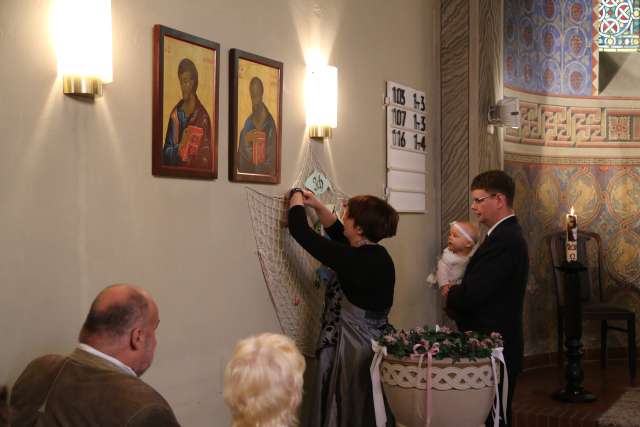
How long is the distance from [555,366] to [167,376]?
15.2 feet

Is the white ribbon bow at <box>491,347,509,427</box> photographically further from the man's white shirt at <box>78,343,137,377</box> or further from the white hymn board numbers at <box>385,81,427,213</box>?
the man's white shirt at <box>78,343,137,377</box>

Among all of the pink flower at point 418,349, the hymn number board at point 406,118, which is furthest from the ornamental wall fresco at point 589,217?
the pink flower at point 418,349

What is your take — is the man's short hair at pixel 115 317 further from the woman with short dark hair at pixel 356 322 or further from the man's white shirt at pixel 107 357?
the woman with short dark hair at pixel 356 322

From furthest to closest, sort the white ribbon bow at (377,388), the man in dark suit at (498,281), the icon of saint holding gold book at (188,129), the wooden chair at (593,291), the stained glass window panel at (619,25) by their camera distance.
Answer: the stained glass window panel at (619,25) → the wooden chair at (593,291) → the man in dark suit at (498,281) → the white ribbon bow at (377,388) → the icon of saint holding gold book at (188,129)

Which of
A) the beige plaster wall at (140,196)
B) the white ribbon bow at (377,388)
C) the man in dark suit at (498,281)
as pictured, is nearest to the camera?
the beige plaster wall at (140,196)

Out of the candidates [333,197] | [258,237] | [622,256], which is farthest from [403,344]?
[622,256]

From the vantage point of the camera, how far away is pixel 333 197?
4.20 meters

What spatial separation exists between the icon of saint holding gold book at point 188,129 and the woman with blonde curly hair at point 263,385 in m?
1.15

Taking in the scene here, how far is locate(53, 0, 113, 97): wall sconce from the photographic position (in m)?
2.54

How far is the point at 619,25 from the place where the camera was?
7.30 meters

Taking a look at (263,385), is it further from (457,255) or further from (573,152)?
(573,152)

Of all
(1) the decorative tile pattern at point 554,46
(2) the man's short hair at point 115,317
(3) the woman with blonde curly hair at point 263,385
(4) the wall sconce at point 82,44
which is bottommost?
(3) the woman with blonde curly hair at point 263,385

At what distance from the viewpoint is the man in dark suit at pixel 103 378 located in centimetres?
194

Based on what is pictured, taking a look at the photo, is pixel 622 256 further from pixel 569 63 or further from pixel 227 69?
pixel 227 69
